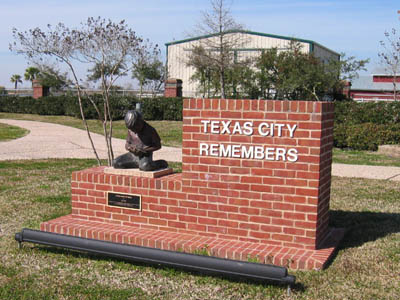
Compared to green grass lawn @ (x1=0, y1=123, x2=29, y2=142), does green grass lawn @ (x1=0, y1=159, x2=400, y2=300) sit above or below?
below

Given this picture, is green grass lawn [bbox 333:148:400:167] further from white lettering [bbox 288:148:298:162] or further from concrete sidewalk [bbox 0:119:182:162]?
white lettering [bbox 288:148:298:162]

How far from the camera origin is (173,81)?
1133 inches

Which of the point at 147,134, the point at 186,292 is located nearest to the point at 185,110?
the point at 147,134

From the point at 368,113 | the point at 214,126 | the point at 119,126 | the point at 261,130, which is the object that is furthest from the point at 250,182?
the point at 119,126

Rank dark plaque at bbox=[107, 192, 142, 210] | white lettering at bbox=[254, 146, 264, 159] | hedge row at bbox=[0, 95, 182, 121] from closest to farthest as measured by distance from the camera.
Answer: white lettering at bbox=[254, 146, 264, 159]
dark plaque at bbox=[107, 192, 142, 210]
hedge row at bbox=[0, 95, 182, 121]

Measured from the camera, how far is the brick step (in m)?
4.53

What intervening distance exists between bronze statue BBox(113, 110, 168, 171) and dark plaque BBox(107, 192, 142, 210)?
32 centimetres

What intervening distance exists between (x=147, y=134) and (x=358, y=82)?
4583cm

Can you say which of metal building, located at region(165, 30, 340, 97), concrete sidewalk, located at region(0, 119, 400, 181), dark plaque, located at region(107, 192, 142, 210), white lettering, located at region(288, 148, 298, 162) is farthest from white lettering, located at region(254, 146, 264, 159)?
metal building, located at region(165, 30, 340, 97)

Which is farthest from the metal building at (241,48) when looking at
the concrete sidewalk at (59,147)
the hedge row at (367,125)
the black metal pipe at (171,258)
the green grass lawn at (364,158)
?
the black metal pipe at (171,258)

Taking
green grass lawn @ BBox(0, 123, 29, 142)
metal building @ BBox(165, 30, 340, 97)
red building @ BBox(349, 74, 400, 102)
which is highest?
metal building @ BBox(165, 30, 340, 97)

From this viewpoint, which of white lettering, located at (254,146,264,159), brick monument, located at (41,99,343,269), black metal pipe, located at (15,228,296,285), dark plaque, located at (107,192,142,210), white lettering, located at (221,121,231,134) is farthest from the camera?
dark plaque, located at (107,192,142,210)

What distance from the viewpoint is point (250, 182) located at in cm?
486

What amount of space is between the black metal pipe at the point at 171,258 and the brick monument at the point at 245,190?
46 centimetres
